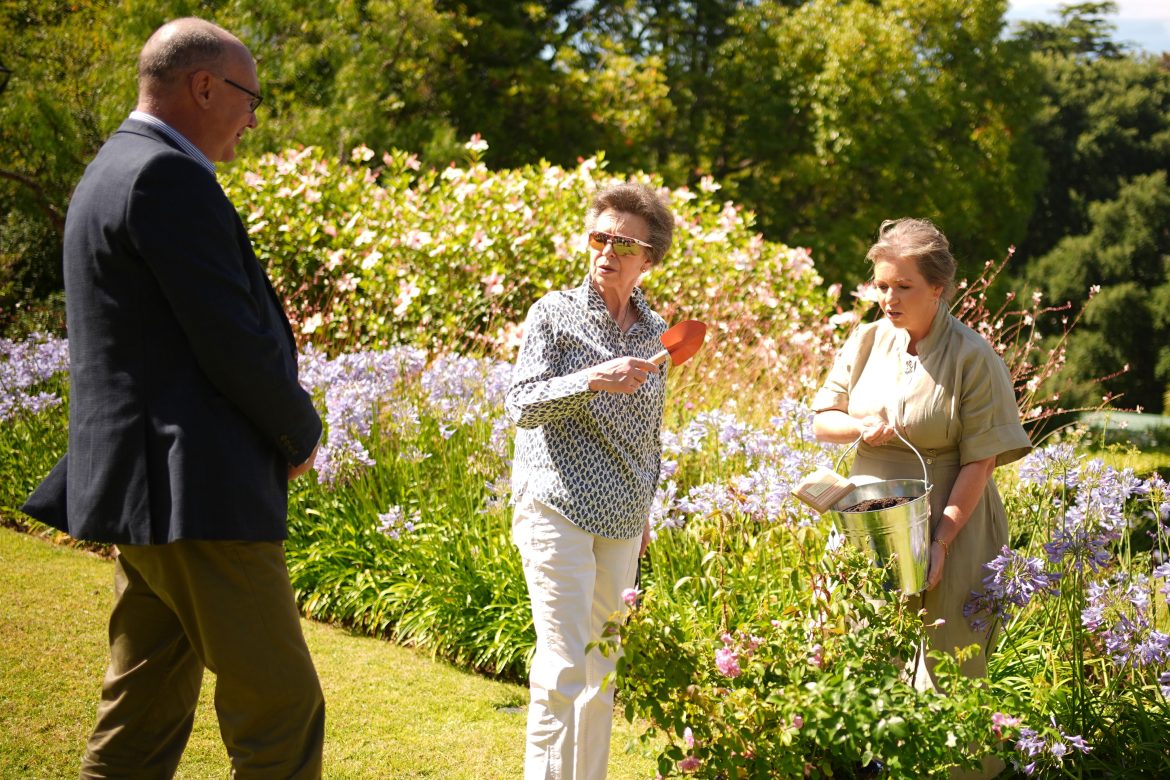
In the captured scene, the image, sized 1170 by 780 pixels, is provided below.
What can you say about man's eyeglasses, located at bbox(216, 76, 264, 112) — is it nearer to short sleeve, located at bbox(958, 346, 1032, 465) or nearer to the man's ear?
the man's ear

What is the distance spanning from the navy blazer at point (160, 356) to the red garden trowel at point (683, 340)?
4.29 feet

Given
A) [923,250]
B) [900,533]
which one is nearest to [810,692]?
[900,533]

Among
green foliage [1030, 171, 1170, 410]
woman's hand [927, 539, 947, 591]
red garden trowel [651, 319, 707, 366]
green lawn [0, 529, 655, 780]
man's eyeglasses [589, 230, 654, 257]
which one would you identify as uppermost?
green foliage [1030, 171, 1170, 410]

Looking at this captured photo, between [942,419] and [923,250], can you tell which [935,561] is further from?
[923,250]

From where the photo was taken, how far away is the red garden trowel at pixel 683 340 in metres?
3.10

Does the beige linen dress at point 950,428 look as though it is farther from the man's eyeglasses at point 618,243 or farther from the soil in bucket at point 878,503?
the man's eyeglasses at point 618,243

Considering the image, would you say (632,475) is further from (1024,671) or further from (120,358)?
(1024,671)

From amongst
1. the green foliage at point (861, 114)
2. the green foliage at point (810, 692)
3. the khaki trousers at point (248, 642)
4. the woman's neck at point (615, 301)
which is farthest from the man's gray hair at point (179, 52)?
the green foliage at point (861, 114)

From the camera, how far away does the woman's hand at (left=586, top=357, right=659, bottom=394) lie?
108 inches

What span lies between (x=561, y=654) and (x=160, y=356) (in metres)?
1.35

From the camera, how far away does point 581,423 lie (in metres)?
2.96

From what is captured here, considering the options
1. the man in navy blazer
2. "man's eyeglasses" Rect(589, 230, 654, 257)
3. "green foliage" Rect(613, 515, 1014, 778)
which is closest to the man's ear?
the man in navy blazer

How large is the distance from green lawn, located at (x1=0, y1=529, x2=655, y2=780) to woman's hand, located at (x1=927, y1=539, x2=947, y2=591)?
44.5 inches

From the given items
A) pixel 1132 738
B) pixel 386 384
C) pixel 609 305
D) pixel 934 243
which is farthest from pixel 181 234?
pixel 386 384
